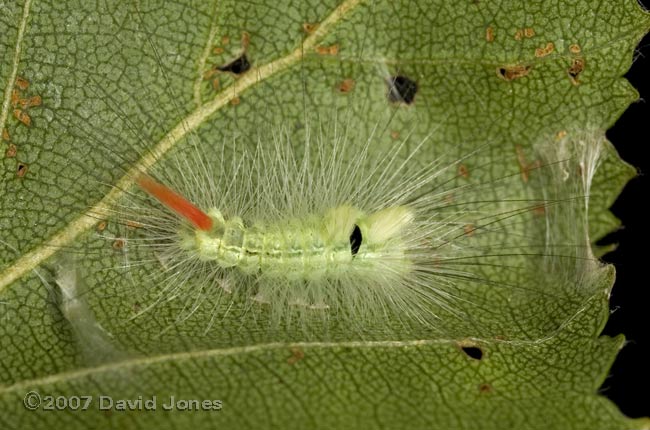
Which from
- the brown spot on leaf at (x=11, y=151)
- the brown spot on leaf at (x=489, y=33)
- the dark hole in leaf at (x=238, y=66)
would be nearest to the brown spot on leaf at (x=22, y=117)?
the brown spot on leaf at (x=11, y=151)

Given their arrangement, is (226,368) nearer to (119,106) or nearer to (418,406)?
(418,406)

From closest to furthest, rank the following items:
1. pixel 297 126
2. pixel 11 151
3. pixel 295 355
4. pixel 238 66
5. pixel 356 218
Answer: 1. pixel 295 355
2. pixel 11 151
3. pixel 238 66
4. pixel 297 126
5. pixel 356 218

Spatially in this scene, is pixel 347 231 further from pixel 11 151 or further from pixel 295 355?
pixel 11 151

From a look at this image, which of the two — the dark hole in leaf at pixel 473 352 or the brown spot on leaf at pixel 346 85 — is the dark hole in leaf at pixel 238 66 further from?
the dark hole in leaf at pixel 473 352

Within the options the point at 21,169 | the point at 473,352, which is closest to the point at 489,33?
the point at 473,352

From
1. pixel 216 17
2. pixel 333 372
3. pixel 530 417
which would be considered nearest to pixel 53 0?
pixel 216 17

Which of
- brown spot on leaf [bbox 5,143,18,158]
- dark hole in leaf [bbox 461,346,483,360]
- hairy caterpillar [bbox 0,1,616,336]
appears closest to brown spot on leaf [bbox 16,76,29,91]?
brown spot on leaf [bbox 5,143,18,158]
